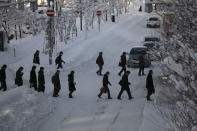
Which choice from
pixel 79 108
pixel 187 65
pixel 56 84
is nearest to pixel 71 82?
pixel 56 84

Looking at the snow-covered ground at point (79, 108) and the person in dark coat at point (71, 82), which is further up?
the person in dark coat at point (71, 82)

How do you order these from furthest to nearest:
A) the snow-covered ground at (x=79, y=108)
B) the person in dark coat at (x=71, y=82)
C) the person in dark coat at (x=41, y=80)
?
the person in dark coat at (x=41, y=80), the person in dark coat at (x=71, y=82), the snow-covered ground at (x=79, y=108)

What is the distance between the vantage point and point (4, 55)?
3484cm

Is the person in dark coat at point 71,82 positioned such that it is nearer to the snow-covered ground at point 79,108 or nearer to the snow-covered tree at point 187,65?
the snow-covered ground at point 79,108

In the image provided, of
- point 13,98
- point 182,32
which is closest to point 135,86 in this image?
point 13,98

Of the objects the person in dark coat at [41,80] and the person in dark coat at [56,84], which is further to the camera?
the person in dark coat at [41,80]

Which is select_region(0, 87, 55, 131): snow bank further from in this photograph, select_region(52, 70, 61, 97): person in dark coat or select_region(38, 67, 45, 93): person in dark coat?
select_region(38, 67, 45, 93): person in dark coat

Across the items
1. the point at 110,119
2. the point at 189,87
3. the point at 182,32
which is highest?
the point at 182,32

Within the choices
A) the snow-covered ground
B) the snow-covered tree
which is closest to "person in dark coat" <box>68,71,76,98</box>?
the snow-covered ground

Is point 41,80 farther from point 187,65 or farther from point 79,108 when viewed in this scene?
point 187,65

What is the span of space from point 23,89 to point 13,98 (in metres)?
1.26

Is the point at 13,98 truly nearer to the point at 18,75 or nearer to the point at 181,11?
the point at 18,75

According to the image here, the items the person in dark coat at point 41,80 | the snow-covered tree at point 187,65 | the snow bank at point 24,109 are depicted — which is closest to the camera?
the snow-covered tree at point 187,65

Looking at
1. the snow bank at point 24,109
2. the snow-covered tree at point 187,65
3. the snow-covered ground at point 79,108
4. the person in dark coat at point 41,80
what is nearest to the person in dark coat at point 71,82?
the snow-covered ground at point 79,108
